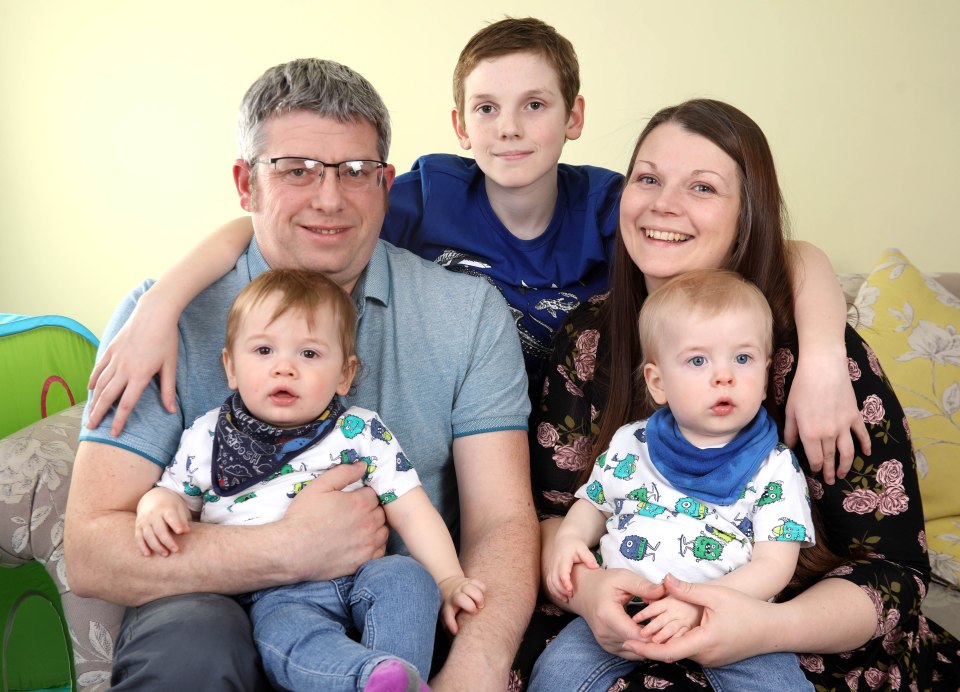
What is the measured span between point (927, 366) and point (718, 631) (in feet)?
4.23

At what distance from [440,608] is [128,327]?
77 cm

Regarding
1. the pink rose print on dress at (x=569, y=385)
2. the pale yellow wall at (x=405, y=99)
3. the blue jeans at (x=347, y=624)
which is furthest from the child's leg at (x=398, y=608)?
the pale yellow wall at (x=405, y=99)

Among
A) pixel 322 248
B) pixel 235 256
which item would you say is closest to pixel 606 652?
pixel 322 248

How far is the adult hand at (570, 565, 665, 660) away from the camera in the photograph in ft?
4.99

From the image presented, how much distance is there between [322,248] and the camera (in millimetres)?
1931

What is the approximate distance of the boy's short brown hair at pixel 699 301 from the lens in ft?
5.32

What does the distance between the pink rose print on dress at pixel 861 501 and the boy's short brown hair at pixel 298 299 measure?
0.93 meters

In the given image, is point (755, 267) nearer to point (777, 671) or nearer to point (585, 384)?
point (585, 384)

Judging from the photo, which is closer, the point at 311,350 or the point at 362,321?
the point at 311,350

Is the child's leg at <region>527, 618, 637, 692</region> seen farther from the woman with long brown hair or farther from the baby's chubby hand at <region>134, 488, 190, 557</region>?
the baby's chubby hand at <region>134, 488, 190, 557</region>

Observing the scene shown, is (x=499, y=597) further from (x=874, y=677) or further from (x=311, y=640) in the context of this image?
(x=874, y=677)

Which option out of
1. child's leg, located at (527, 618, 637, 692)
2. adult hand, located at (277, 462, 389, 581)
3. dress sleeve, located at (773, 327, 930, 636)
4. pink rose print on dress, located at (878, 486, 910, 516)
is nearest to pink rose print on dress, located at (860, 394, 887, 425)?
dress sleeve, located at (773, 327, 930, 636)

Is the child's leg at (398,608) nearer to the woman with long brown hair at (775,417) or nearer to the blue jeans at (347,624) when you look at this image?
the blue jeans at (347,624)

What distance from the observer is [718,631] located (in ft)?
4.76
